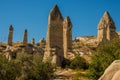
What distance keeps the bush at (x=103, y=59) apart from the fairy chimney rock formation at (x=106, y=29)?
2432 cm

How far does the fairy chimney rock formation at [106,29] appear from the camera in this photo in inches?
2768

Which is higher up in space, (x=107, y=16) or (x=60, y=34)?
(x=107, y=16)

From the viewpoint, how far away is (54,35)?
57.9 m

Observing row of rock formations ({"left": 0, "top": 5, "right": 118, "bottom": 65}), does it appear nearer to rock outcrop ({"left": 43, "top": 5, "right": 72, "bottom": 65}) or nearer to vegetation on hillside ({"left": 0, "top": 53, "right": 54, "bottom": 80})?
rock outcrop ({"left": 43, "top": 5, "right": 72, "bottom": 65})

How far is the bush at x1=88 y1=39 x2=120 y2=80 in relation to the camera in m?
40.3

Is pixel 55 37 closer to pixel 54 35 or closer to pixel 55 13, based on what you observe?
pixel 54 35

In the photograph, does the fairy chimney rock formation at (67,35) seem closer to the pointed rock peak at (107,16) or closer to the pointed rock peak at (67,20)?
the pointed rock peak at (67,20)

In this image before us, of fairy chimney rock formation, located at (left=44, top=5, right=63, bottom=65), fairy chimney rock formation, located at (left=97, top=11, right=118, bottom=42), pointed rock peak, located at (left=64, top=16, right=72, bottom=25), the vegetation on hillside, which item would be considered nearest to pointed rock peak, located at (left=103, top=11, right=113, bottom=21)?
fairy chimney rock formation, located at (left=97, top=11, right=118, bottom=42)

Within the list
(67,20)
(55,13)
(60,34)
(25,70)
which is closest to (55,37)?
(60,34)

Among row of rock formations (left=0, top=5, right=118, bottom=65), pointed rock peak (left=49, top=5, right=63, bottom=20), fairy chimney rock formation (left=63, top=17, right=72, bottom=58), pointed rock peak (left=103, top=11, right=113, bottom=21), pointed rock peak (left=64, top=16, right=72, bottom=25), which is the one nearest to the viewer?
row of rock formations (left=0, top=5, right=118, bottom=65)

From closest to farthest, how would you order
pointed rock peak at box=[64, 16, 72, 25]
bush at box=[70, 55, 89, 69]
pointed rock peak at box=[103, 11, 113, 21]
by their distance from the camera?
bush at box=[70, 55, 89, 69]
pointed rock peak at box=[64, 16, 72, 25]
pointed rock peak at box=[103, 11, 113, 21]

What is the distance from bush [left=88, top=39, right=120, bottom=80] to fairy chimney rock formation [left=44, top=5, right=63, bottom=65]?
451 inches

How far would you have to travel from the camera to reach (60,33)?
58406 mm

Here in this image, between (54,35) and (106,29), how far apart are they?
711 inches
